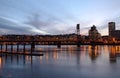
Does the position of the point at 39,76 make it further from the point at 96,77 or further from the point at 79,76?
the point at 96,77

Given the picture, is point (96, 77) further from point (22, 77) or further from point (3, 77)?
point (3, 77)

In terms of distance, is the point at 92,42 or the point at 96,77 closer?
the point at 96,77

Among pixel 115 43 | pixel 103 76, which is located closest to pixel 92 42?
pixel 115 43

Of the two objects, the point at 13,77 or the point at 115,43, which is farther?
the point at 115,43

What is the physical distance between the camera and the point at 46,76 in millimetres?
26844

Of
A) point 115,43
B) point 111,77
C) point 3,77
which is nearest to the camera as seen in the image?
point 3,77

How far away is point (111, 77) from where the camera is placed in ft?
86.2

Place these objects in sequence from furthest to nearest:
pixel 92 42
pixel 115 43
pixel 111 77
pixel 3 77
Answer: pixel 115 43, pixel 92 42, pixel 111 77, pixel 3 77

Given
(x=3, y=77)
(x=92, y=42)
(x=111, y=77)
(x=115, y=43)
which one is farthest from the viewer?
(x=115, y=43)

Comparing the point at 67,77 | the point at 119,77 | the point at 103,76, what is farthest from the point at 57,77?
the point at 119,77

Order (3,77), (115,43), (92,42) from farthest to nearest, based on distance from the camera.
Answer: (115,43), (92,42), (3,77)

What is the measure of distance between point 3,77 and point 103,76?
1212cm

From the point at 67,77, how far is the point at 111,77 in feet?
17.7

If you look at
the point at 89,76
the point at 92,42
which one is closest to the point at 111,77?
the point at 89,76
